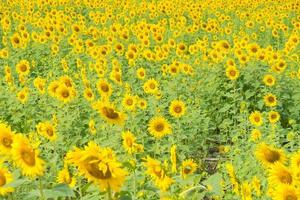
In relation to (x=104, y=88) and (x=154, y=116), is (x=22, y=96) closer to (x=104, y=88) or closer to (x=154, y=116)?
(x=104, y=88)

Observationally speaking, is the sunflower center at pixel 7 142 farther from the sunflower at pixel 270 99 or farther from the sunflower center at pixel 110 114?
the sunflower at pixel 270 99

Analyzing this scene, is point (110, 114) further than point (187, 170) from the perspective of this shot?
Yes

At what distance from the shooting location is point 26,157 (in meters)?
2.03

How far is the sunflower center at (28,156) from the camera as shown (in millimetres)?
2016

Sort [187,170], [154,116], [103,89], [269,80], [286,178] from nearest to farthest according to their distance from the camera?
1. [286,178]
2. [187,170]
3. [103,89]
4. [154,116]
5. [269,80]

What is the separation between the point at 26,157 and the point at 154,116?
4311mm

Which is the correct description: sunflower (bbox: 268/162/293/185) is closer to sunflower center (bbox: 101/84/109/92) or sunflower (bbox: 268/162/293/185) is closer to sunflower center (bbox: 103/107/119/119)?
sunflower center (bbox: 103/107/119/119)

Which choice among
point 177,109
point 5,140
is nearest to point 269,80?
point 177,109

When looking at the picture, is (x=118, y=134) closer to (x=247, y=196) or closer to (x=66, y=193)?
(x=247, y=196)

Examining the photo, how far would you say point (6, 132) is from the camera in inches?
88.5

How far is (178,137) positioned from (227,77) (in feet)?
7.15

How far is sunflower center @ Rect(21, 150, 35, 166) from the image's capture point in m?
2.02

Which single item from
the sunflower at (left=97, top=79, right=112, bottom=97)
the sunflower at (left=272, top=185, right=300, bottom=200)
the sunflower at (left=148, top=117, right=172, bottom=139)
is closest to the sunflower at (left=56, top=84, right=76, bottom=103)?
the sunflower at (left=97, top=79, right=112, bottom=97)

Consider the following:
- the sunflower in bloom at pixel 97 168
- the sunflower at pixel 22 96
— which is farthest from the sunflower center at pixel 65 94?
the sunflower in bloom at pixel 97 168
